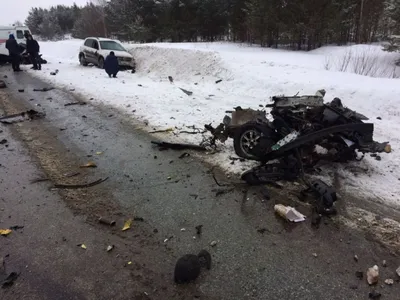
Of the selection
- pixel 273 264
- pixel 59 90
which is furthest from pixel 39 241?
pixel 59 90

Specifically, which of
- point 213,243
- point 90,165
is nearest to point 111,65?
point 90,165

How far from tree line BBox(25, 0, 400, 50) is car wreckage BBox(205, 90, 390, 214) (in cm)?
1546

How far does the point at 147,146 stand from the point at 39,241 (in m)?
3.05

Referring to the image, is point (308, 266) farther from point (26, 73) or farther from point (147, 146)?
point (26, 73)

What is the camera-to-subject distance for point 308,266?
9.99ft

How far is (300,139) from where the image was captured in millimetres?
4664

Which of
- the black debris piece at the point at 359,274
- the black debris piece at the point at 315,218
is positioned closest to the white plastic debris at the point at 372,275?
the black debris piece at the point at 359,274

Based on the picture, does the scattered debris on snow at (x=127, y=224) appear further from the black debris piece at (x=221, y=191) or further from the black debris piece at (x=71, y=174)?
the black debris piece at (x=71, y=174)

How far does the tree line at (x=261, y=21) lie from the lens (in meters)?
19.2

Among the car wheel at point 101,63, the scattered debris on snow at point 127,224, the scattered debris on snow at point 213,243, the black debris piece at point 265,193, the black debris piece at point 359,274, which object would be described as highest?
the car wheel at point 101,63

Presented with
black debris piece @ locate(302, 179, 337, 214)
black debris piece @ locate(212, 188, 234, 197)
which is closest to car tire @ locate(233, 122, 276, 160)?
black debris piece @ locate(212, 188, 234, 197)

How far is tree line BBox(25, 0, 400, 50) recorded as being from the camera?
757 inches

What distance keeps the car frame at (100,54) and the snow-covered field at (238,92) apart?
5.49ft

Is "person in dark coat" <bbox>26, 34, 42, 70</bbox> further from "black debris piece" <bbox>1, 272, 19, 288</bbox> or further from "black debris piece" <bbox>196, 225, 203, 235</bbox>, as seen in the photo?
"black debris piece" <bbox>196, 225, 203, 235</bbox>
